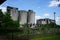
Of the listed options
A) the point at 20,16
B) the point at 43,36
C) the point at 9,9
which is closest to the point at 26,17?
the point at 20,16

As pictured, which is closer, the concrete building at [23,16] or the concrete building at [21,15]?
the concrete building at [21,15]

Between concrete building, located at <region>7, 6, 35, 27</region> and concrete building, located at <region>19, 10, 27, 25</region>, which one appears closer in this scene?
concrete building, located at <region>7, 6, 35, 27</region>

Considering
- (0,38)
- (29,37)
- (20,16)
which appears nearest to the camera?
(0,38)

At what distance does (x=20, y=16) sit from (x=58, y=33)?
9.44 ft

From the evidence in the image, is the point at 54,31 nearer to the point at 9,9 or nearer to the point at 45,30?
the point at 45,30

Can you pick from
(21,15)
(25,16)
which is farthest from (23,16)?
(25,16)

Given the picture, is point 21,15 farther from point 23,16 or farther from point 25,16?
point 25,16

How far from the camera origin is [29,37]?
8.50 meters

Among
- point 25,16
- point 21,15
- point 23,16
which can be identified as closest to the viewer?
point 23,16

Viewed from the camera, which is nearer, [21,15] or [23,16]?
[23,16]

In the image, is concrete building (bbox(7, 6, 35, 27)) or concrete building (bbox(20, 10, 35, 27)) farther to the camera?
concrete building (bbox(20, 10, 35, 27))

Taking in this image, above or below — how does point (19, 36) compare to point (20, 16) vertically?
below

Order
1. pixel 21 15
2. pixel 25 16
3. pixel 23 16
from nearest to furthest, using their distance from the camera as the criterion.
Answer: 1. pixel 23 16
2. pixel 21 15
3. pixel 25 16

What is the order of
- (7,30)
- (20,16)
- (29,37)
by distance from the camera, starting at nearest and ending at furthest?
(7,30) → (29,37) → (20,16)
